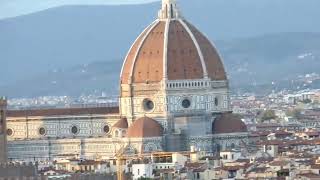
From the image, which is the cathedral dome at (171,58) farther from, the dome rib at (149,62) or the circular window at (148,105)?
the circular window at (148,105)

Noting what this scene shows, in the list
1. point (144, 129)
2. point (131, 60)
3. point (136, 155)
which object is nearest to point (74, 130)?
point (131, 60)

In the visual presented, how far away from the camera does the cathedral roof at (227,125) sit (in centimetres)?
11600

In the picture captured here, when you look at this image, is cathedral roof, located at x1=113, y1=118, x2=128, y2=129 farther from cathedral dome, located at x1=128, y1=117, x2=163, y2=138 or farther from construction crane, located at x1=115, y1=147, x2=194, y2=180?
construction crane, located at x1=115, y1=147, x2=194, y2=180

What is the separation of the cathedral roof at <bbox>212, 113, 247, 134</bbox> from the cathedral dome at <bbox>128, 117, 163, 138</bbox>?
10.4 feet

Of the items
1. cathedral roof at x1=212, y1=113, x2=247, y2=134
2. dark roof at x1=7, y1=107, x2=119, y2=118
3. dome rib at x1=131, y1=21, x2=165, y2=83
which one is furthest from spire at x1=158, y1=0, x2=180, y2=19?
cathedral roof at x1=212, y1=113, x2=247, y2=134

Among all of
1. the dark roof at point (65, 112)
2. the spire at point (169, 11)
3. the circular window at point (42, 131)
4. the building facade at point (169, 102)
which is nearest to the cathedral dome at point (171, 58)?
the building facade at point (169, 102)

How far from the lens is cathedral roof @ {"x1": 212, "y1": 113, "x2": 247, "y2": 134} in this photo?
116000 millimetres

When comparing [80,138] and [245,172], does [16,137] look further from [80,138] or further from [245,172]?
[245,172]

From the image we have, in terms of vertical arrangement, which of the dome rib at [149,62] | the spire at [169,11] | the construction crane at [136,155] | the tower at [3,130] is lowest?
the construction crane at [136,155]

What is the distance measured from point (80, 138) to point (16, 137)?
11.9 feet

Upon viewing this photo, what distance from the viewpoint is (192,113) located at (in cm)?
11875

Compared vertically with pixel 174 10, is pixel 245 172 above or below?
below

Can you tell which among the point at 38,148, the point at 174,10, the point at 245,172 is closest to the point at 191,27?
the point at 174,10

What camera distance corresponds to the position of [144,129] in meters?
115
